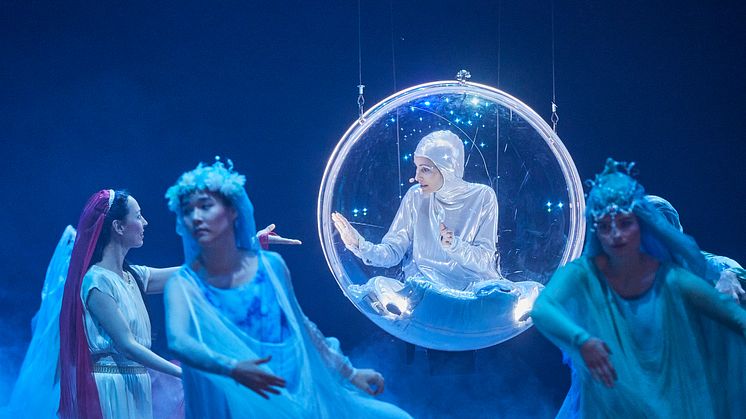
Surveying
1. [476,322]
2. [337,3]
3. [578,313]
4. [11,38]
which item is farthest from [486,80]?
[11,38]

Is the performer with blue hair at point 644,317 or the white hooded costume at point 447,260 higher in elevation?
the white hooded costume at point 447,260

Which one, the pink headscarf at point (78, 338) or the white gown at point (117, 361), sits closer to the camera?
the pink headscarf at point (78, 338)

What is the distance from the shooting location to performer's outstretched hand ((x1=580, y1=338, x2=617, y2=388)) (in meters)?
3.22

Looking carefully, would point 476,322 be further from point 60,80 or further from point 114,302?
→ point 60,80

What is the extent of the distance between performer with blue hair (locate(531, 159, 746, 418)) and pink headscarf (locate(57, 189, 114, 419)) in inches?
92.9

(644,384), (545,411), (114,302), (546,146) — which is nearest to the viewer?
(644,384)

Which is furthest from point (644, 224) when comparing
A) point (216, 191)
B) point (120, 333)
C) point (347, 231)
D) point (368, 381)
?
point (120, 333)

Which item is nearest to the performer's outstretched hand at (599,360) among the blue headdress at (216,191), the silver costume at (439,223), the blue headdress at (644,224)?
the blue headdress at (644,224)

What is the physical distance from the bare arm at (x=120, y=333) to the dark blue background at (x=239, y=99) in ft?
5.07

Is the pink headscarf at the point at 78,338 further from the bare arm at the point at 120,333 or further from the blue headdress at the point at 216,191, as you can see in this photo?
the blue headdress at the point at 216,191

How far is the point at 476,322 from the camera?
474 cm

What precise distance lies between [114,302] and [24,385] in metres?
0.76

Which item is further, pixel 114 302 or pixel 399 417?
pixel 114 302

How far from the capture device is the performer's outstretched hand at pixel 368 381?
3.48 m
